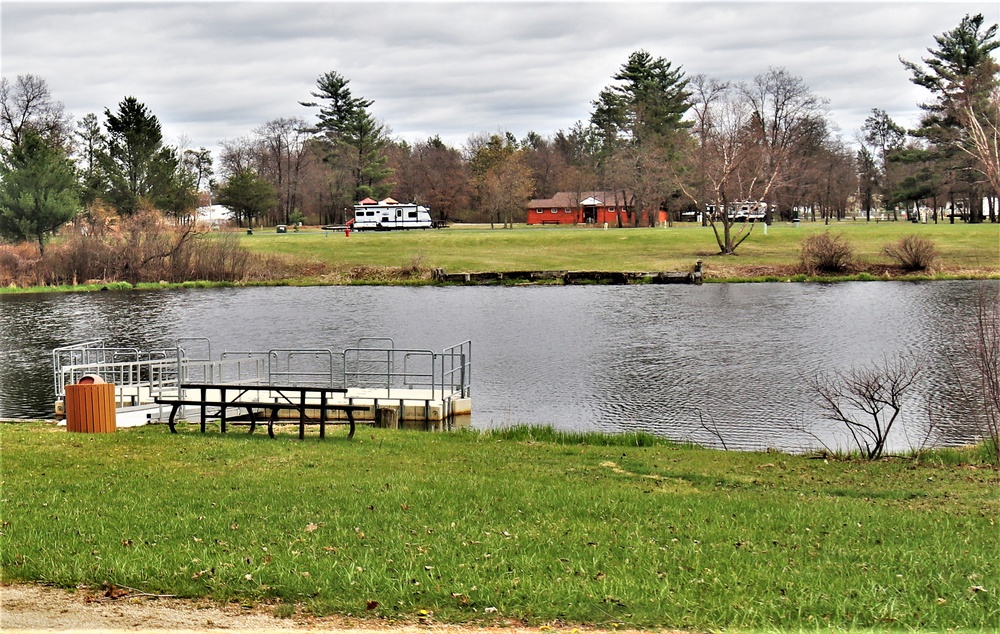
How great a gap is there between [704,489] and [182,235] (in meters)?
63.0

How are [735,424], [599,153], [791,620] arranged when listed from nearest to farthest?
[791,620] → [735,424] → [599,153]

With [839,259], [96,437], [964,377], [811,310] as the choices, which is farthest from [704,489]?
[839,259]

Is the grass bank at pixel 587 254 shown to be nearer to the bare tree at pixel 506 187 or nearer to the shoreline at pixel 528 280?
the shoreline at pixel 528 280

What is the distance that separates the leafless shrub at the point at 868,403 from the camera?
17.8 m

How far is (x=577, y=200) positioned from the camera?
120875mm

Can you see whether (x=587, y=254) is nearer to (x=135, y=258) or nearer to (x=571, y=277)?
(x=571, y=277)

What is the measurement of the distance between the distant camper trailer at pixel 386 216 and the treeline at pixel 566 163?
25.8 ft

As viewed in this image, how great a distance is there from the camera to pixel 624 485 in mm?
12633

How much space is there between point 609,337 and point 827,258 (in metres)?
30.2

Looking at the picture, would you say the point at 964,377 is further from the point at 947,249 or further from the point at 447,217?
the point at 447,217

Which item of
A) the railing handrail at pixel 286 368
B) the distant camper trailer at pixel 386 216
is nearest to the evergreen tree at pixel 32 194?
the distant camper trailer at pixel 386 216

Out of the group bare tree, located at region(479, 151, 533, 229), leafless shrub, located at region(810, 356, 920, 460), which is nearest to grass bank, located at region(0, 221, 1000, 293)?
bare tree, located at region(479, 151, 533, 229)

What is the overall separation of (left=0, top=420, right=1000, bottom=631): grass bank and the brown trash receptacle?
2195 mm

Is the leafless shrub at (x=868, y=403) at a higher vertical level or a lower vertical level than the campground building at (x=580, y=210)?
lower
